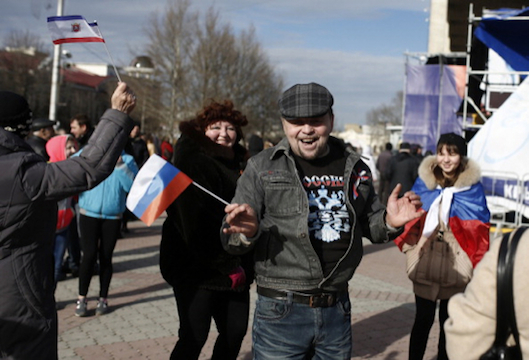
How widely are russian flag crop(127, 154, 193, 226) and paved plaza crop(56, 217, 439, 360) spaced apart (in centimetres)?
218

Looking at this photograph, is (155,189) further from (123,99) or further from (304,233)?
(304,233)

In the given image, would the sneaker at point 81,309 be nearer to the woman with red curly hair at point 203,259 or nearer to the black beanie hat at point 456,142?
the woman with red curly hair at point 203,259

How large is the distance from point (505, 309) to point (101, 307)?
567cm

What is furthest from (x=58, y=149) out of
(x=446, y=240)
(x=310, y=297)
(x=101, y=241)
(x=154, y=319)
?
(x=310, y=297)

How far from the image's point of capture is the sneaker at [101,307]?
6.93 m

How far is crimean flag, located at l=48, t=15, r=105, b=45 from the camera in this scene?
362 centimetres

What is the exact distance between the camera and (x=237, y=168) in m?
4.39

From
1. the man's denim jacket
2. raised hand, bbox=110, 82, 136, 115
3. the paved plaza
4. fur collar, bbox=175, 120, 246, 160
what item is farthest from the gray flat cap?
the paved plaza

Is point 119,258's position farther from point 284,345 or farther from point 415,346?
point 284,345

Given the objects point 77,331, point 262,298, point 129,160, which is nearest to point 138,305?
point 77,331

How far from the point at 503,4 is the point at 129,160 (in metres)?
13.3

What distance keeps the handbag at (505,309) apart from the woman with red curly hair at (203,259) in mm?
2364

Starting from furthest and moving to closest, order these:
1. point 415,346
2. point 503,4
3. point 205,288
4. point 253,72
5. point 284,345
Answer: point 253,72
point 503,4
point 415,346
point 205,288
point 284,345

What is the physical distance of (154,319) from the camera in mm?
6777
